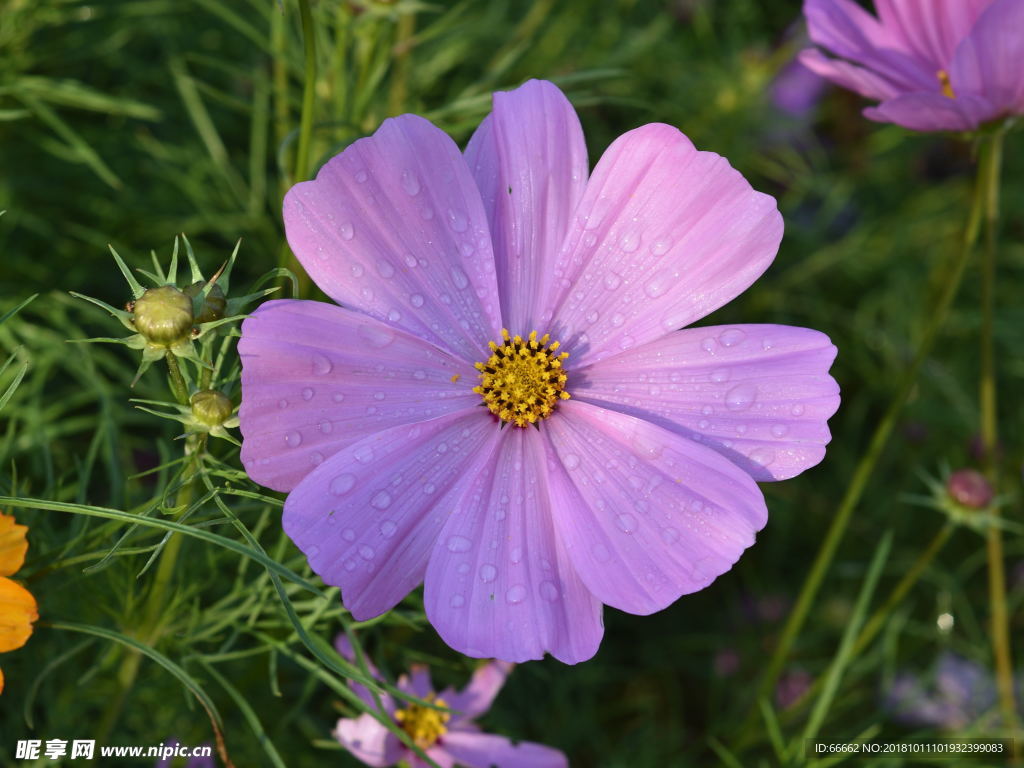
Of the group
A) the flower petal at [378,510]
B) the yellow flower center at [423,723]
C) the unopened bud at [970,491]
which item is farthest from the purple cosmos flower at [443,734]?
the unopened bud at [970,491]

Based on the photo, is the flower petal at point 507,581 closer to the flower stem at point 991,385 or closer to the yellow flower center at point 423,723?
the yellow flower center at point 423,723

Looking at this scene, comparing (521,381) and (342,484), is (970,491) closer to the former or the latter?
(521,381)

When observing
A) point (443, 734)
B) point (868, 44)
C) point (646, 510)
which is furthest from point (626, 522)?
point (868, 44)

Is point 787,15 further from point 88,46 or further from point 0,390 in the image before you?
point 0,390

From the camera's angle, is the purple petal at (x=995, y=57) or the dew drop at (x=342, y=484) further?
the purple petal at (x=995, y=57)

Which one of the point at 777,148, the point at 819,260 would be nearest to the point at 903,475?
the point at 819,260
